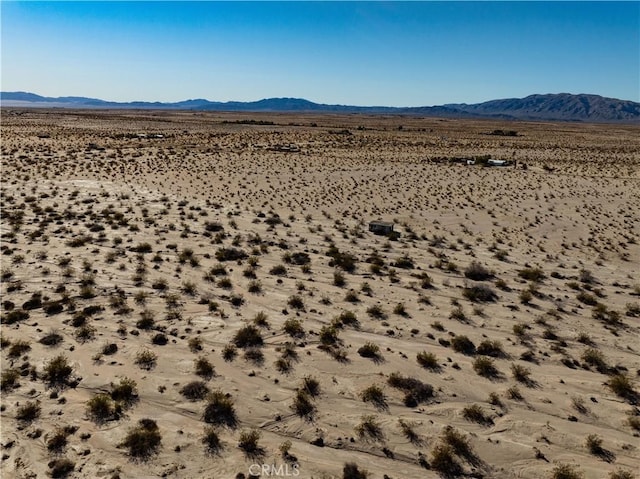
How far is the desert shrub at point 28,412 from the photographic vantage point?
858 centimetres

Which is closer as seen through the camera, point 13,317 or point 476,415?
point 476,415

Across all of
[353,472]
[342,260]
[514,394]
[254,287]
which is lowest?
[353,472]

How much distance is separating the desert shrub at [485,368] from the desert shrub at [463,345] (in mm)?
734

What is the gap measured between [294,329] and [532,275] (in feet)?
33.6

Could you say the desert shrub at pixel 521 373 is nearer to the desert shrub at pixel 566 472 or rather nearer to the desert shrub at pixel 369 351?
the desert shrub at pixel 566 472

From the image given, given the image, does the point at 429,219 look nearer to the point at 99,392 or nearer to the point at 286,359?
the point at 286,359

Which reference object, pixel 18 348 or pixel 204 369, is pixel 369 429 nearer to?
pixel 204 369

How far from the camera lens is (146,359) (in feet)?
34.7

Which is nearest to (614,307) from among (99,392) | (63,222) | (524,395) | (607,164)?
(524,395)

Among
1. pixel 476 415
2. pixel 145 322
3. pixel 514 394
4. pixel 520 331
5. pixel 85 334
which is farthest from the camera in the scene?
pixel 520 331

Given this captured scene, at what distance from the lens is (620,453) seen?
328 inches

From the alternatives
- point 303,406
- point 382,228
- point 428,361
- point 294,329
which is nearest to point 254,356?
point 294,329

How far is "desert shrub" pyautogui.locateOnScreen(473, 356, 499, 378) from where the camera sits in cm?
1061

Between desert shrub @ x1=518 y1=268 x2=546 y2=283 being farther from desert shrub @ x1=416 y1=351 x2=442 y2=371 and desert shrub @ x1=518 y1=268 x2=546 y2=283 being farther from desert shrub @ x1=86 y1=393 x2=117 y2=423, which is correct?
desert shrub @ x1=86 y1=393 x2=117 y2=423
